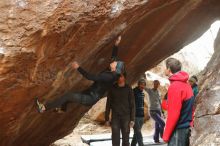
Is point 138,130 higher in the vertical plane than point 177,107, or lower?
lower

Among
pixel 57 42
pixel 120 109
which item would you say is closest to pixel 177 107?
pixel 57 42

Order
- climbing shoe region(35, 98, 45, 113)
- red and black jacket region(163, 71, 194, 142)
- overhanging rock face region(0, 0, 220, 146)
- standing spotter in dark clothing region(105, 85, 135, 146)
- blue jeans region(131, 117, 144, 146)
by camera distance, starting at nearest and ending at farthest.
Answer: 1. red and black jacket region(163, 71, 194, 142)
2. overhanging rock face region(0, 0, 220, 146)
3. climbing shoe region(35, 98, 45, 113)
4. standing spotter in dark clothing region(105, 85, 135, 146)
5. blue jeans region(131, 117, 144, 146)

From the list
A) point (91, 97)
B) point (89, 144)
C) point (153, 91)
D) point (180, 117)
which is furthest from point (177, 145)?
point (89, 144)

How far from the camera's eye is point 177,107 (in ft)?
19.6

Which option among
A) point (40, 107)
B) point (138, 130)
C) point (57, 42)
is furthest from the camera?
point (138, 130)

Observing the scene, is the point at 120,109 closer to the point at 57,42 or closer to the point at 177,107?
the point at 57,42

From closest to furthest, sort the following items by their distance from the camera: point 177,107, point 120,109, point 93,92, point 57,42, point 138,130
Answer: point 177,107 < point 57,42 < point 93,92 < point 120,109 < point 138,130

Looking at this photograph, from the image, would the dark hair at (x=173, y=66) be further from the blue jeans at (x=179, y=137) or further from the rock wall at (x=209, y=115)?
the rock wall at (x=209, y=115)

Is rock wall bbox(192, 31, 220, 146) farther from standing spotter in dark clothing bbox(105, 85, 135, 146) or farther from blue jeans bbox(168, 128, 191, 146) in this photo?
standing spotter in dark clothing bbox(105, 85, 135, 146)

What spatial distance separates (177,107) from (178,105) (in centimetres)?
3

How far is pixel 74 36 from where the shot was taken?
7453 mm

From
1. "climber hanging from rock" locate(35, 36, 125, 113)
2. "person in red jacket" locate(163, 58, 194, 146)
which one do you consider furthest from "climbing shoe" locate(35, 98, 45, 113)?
"person in red jacket" locate(163, 58, 194, 146)

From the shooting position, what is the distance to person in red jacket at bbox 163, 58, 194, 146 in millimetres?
6004

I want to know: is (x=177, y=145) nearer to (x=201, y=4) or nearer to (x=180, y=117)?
(x=180, y=117)
